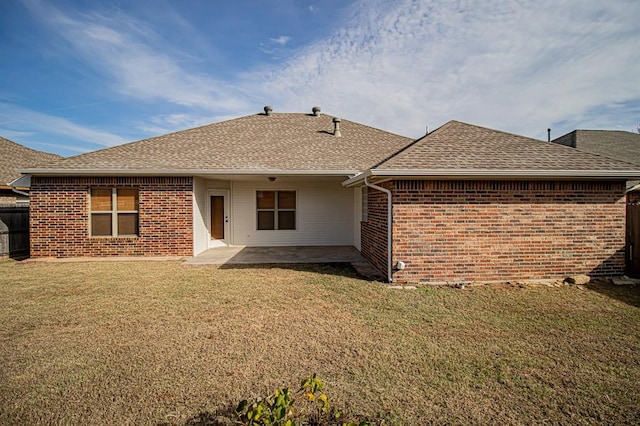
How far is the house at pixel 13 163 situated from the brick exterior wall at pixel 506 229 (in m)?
14.2

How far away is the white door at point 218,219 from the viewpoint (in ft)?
40.5

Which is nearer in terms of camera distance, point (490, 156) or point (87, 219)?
point (490, 156)

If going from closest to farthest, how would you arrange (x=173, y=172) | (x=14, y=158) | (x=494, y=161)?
(x=494, y=161) < (x=173, y=172) < (x=14, y=158)

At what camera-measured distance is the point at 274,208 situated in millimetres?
12828

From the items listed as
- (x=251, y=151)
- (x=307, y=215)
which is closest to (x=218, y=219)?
(x=251, y=151)

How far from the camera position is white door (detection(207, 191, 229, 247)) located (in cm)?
1236

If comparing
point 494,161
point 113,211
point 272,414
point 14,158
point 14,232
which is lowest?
point 272,414

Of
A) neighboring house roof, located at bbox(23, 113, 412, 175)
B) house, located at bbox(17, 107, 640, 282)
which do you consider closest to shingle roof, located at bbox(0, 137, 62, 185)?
neighboring house roof, located at bbox(23, 113, 412, 175)

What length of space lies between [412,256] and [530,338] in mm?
2925

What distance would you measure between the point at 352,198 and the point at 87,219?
30.0 ft

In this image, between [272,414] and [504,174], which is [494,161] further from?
[272,414]

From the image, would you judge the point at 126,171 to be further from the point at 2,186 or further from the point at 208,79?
the point at 2,186

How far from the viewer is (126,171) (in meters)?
9.45

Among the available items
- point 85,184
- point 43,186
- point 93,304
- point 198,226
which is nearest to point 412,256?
point 93,304
